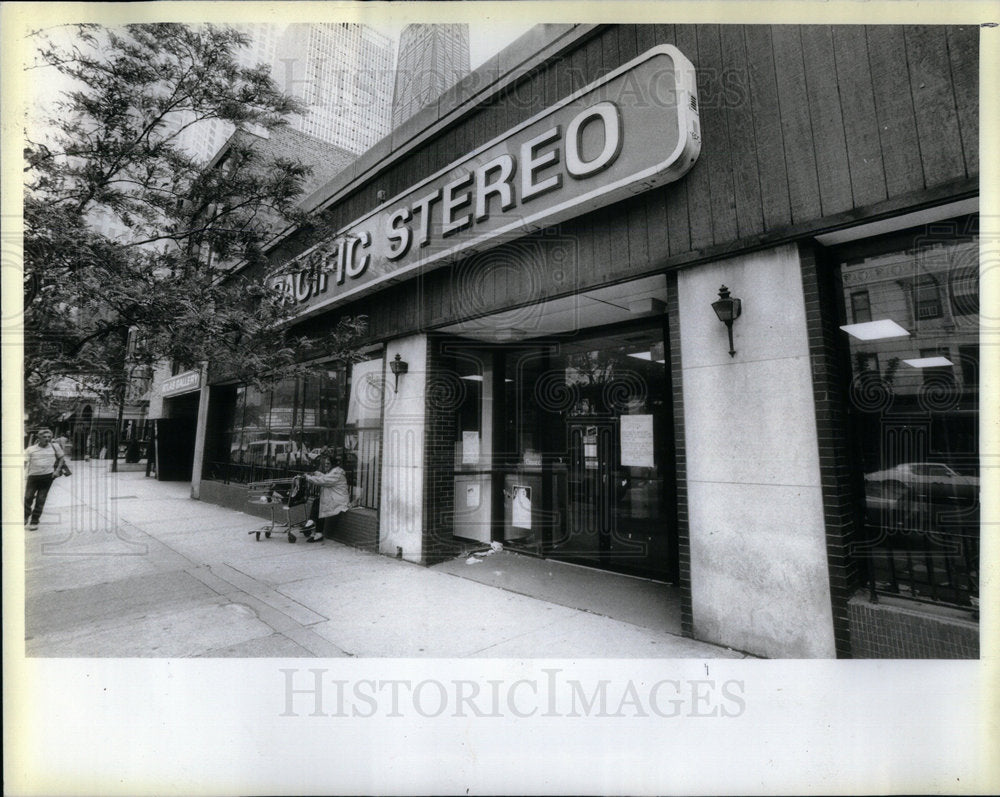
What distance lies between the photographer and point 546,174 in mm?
4625

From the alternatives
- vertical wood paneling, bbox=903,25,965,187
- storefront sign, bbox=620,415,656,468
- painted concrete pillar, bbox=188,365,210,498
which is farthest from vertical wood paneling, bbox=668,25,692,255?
painted concrete pillar, bbox=188,365,210,498

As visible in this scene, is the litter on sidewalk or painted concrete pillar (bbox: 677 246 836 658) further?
the litter on sidewalk

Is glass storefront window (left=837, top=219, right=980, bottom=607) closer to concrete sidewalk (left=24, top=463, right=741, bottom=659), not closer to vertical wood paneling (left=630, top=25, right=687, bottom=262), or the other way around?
vertical wood paneling (left=630, top=25, right=687, bottom=262)

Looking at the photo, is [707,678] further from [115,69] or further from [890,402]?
[115,69]

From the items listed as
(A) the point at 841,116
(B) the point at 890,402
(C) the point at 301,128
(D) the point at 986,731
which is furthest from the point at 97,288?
(D) the point at 986,731

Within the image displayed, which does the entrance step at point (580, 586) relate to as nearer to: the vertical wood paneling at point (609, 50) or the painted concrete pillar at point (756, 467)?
the painted concrete pillar at point (756, 467)

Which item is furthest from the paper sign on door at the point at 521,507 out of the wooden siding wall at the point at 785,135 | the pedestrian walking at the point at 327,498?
the wooden siding wall at the point at 785,135

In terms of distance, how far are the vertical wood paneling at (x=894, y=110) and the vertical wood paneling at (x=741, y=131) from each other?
2.40 feet

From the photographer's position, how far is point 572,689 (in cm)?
281

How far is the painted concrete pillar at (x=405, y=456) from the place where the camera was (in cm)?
620

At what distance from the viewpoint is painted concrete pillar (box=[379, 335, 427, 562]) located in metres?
6.20

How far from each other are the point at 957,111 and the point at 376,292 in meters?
5.82

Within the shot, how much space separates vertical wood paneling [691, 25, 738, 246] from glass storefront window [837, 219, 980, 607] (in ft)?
2.74

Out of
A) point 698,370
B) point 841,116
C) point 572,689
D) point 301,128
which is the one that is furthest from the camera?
point 301,128
